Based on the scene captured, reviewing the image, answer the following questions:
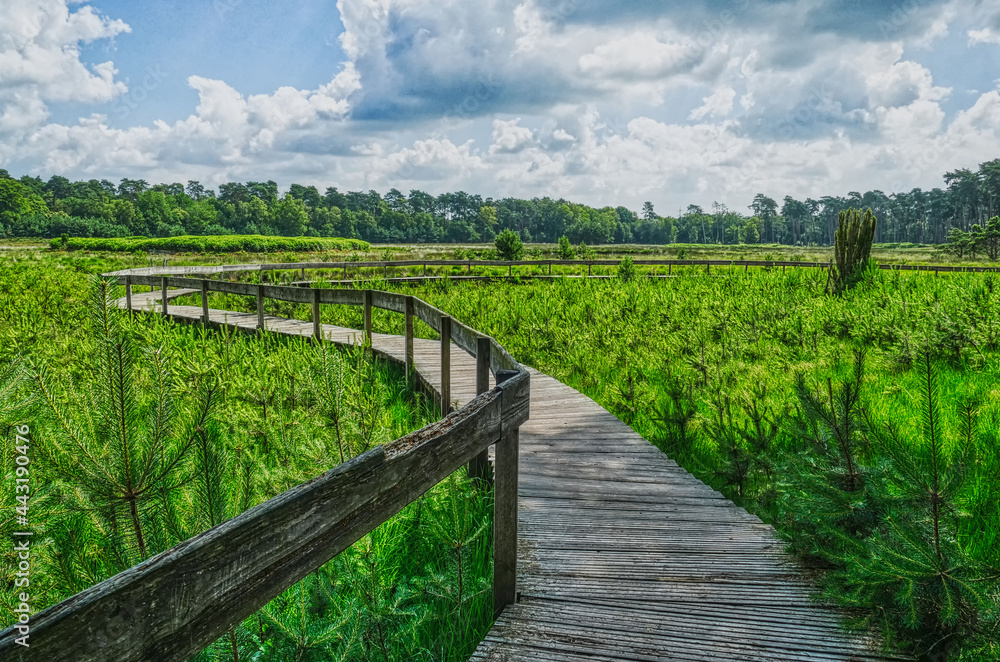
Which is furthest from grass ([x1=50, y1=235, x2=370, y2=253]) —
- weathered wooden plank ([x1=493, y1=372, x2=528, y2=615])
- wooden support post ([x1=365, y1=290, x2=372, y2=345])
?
weathered wooden plank ([x1=493, y1=372, x2=528, y2=615])

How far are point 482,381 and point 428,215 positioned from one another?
157869 mm

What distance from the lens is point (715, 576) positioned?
2865 mm

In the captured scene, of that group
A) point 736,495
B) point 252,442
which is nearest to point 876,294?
point 736,495

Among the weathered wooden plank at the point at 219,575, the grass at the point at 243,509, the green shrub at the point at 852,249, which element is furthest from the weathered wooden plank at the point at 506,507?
the green shrub at the point at 852,249

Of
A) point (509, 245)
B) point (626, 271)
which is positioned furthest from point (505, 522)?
point (509, 245)

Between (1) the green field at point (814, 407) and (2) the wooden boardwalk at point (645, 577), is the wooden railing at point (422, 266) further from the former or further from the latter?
(2) the wooden boardwalk at point (645, 577)

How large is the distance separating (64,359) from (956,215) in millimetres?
146345

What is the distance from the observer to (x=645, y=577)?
2.86 metres

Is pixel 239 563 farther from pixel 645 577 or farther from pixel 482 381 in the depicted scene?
pixel 482 381

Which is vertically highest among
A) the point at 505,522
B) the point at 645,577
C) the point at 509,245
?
the point at 509,245

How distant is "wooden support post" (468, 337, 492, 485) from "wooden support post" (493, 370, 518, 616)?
4.59 feet

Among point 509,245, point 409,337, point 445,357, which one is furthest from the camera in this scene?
point 509,245

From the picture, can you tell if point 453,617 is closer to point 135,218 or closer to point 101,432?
point 101,432

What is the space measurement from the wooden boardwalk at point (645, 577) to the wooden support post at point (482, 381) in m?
0.27
